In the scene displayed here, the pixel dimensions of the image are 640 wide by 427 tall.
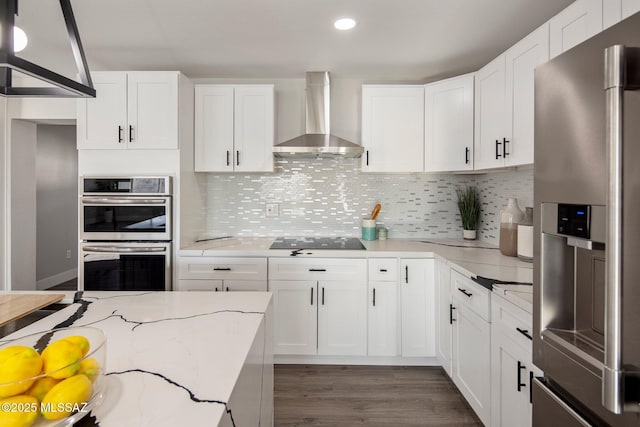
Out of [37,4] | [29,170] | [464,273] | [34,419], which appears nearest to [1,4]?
[34,419]

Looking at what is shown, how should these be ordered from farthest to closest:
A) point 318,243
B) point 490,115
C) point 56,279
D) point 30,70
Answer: point 56,279 < point 318,243 < point 490,115 < point 30,70

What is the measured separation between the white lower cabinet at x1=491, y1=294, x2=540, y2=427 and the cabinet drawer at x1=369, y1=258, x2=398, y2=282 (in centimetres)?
96

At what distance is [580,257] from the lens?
0.93 metres

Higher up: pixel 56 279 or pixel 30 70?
pixel 30 70

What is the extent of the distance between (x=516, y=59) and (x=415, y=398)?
7.33 feet

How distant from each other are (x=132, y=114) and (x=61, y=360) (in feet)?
8.12

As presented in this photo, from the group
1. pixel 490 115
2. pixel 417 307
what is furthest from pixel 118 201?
pixel 490 115

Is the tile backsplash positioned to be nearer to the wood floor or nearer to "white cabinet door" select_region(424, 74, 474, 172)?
"white cabinet door" select_region(424, 74, 474, 172)

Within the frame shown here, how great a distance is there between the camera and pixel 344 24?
2215 mm

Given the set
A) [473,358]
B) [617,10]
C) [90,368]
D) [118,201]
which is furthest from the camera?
[118,201]

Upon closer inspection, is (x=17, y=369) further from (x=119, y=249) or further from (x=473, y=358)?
(x=119, y=249)

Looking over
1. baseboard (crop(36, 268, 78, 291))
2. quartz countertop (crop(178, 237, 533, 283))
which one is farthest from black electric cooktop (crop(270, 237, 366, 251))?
baseboard (crop(36, 268, 78, 291))

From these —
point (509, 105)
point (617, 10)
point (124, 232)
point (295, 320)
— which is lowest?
point (295, 320)

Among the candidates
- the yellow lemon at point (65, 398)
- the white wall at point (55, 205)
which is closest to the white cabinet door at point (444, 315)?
the yellow lemon at point (65, 398)
